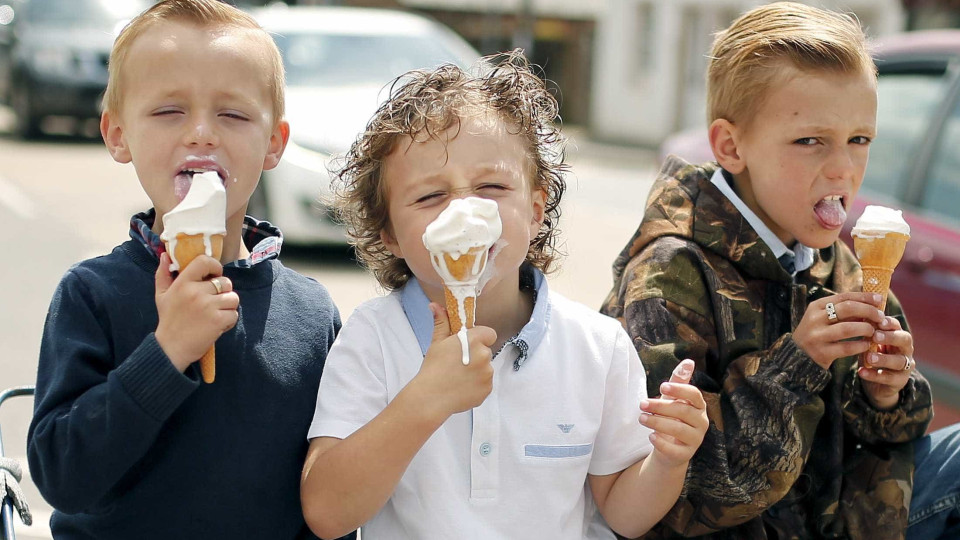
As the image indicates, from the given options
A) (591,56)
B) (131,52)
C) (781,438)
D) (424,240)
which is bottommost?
(591,56)

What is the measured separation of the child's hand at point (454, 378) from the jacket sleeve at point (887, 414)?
0.99 metres

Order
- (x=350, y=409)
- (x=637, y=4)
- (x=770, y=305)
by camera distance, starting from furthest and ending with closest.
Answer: (x=637, y=4), (x=770, y=305), (x=350, y=409)

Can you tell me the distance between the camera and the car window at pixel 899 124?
14.6 feet

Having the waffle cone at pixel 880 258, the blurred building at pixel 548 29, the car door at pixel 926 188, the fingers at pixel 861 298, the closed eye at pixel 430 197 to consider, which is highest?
the closed eye at pixel 430 197

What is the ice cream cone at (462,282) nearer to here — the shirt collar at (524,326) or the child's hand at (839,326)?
the shirt collar at (524,326)

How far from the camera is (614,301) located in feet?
8.21

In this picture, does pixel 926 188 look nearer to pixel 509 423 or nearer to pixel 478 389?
pixel 509 423

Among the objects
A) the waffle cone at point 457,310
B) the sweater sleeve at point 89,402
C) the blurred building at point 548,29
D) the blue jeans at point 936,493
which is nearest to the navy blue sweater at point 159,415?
the sweater sleeve at point 89,402

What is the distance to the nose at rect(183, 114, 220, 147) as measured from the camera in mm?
2008

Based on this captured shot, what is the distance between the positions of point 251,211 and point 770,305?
6.16 metres

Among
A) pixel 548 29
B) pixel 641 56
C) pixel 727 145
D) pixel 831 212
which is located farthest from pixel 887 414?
pixel 548 29

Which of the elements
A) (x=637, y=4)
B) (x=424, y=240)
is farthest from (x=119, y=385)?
(x=637, y=4)

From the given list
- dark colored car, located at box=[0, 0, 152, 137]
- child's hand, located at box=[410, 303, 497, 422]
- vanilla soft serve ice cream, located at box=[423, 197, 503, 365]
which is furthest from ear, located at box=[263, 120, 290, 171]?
dark colored car, located at box=[0, 0, 152, 137]

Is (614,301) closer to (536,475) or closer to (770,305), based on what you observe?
(770,305)
